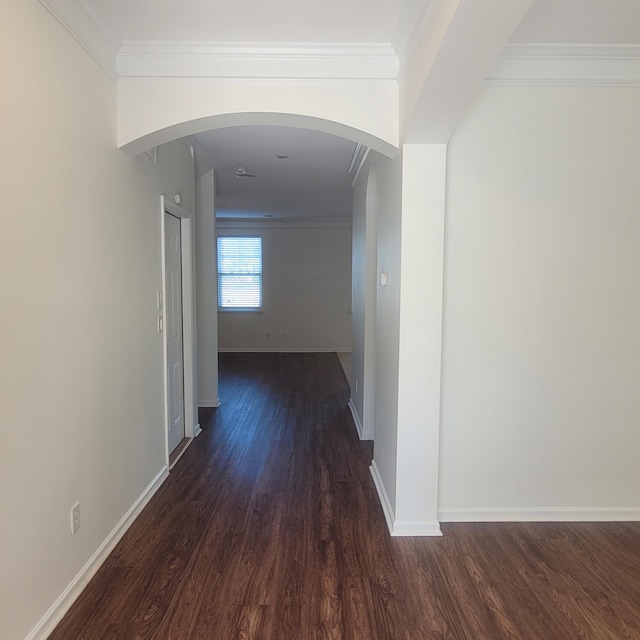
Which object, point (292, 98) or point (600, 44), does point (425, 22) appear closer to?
point (292, 98)

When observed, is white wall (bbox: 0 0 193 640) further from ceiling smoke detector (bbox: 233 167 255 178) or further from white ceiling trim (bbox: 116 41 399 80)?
ceiling smoke detector (bbox: 233 167 255 178)

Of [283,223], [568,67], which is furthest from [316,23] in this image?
[283,223]

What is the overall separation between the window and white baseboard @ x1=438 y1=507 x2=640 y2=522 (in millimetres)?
6838

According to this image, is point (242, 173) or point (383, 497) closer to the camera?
point (383, 497)

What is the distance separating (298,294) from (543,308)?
Result: 265 inches

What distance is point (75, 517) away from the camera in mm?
2041

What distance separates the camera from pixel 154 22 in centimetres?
220

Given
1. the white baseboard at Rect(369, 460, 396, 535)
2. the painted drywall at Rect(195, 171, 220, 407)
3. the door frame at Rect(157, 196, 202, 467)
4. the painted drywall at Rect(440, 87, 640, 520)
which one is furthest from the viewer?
the painted drywall at Rect(195, 171, 220, 407)

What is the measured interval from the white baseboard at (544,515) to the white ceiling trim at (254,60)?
97.6 inches

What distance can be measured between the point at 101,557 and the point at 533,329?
8.40 ft

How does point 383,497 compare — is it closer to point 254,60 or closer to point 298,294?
point 254,60

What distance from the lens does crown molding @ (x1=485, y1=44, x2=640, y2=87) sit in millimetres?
2412

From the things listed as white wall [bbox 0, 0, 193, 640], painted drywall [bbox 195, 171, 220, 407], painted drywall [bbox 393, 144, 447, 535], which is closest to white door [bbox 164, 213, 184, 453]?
white wall [bbox 0, 0, 193, 640]

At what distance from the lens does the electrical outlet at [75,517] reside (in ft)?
6.62
